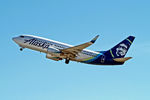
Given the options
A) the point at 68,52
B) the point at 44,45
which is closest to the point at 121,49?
the point at 68,52

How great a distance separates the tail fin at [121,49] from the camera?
Result: 82.9m

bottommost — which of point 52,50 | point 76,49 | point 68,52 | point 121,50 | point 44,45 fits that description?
point 68,52

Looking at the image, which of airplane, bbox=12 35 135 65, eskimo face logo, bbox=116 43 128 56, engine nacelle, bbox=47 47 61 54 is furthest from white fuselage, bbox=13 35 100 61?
eskimo face logo, bbox=116 43 128 56

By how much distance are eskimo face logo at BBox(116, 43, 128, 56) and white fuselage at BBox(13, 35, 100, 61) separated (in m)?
6.82

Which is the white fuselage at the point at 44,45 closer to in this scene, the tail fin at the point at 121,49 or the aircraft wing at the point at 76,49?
the aircraft wing at the point at 76,49

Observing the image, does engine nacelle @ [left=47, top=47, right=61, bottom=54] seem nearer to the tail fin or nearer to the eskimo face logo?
the tail fin

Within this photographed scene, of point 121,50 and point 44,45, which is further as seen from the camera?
point 121,50

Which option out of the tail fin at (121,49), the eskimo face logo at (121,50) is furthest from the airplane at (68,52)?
the eskimo face logo at (121,50)

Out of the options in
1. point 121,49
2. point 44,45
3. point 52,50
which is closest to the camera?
point 52,50

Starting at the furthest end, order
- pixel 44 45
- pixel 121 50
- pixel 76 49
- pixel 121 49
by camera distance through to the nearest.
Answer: pixel 121 49, pixel 121 50, pixel 44 45, pixel 76 49

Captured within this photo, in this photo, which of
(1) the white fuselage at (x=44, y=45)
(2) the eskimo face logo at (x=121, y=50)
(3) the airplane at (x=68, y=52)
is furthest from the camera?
(2) the eskimo face logo at (x=121, y=50)

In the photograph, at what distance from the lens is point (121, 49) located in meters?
85.4

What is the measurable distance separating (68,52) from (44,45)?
626 centimetres

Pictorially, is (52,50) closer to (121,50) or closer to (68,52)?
(68,52)
